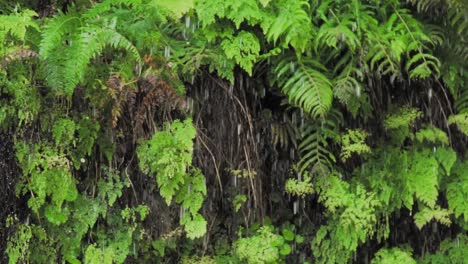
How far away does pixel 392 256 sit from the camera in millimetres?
5230

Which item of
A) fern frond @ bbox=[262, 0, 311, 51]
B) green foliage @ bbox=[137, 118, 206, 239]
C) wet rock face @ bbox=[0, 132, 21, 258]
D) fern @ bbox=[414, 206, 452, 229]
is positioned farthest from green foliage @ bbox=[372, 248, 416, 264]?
wet rock face @ bbox=[0, 132, 21, 258]

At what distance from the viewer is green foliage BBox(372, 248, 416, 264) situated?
518cm

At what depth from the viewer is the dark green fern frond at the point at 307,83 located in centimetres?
448

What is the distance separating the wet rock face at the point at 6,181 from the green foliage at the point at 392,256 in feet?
9.82

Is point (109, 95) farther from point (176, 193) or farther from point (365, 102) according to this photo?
point (365, 102)

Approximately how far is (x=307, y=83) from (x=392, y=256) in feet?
5.71

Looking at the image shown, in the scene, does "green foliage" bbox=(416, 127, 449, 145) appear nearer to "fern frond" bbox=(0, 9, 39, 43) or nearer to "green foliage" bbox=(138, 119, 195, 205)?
"green foliage" bbox=(138, 119, 195, 205)

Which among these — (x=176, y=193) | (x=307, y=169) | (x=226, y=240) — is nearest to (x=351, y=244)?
(x=307, y=169)

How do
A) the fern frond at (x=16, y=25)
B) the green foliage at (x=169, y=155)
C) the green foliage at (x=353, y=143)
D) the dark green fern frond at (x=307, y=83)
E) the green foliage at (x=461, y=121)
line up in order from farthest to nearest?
the green foliage at (x=353, y=143) < the green foliage at (x=461, y=121) < the green foliage at (x=169, y=155) < the dark green fern frond at (x=307, y=83) < the fern frond at (x=16, y=25)

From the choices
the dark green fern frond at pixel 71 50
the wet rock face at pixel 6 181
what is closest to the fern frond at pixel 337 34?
the dark green fern frond at pixel 71 50

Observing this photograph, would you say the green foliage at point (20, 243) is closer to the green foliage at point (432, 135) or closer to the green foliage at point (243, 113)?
the green foliage at point (243, 113)

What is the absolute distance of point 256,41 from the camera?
15.1 ft

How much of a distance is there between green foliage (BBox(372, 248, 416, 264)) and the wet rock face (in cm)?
299

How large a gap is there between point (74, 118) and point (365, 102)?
7.57 feet
